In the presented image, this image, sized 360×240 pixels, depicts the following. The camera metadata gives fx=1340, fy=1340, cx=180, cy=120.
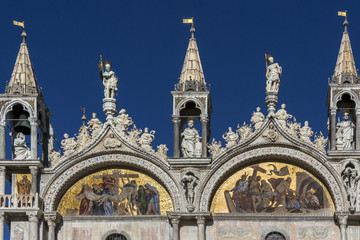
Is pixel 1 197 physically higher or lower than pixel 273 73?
lower

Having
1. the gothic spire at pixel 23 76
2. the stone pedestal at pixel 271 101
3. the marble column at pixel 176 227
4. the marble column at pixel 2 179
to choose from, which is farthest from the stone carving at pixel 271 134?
the marble column at pixel 2 179

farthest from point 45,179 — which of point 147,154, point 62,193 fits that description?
point 147,154

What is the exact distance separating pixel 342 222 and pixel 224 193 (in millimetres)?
3331

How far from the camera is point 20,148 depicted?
37.1 meters

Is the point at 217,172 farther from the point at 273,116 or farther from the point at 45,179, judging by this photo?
the point at 45,179

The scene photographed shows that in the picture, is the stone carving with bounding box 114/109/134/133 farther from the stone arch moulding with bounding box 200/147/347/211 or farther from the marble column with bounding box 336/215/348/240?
the marble column with bounding box 336/215/348/240

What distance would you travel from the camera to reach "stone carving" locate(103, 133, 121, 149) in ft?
121

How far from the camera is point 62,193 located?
121 feet

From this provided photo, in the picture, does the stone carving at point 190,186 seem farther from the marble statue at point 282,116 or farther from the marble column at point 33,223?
the marble column at point 33,223

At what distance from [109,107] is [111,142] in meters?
1.05

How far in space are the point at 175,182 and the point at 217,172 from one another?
1.18m

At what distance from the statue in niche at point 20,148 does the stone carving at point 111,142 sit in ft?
7.20

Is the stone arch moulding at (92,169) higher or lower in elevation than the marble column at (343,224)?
higher

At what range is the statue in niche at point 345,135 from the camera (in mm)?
36656
